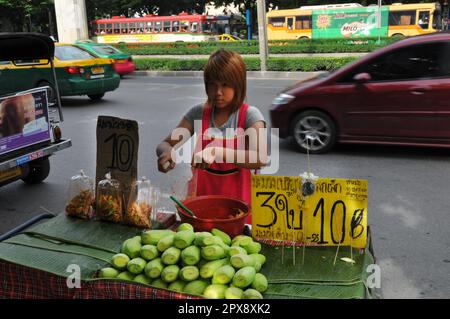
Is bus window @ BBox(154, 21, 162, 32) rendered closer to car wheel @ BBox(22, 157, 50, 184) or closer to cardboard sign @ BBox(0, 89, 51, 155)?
car wheel @ BBox(22, 157, 50, 184)

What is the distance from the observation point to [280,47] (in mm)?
25062

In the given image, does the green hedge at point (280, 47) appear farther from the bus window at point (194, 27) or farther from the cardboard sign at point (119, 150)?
the cardboard sign at point (119, 150)

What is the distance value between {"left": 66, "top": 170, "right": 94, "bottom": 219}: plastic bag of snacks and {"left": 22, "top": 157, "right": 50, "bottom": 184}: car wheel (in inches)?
143

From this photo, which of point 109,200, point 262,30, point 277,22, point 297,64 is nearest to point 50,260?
point 109,200

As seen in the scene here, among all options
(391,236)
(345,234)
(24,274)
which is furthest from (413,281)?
(24,274)

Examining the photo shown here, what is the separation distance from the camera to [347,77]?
6629 mm

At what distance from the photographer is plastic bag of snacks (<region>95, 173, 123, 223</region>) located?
8.06ft

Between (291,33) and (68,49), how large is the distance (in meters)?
24.0

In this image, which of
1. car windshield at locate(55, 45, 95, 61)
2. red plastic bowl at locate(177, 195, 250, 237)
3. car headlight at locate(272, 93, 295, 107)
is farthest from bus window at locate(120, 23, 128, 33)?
red plastic bowl at locate(177, 195, 250, 237)

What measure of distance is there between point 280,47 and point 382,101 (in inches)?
763

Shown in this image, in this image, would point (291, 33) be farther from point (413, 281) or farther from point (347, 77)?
point (413, 281)

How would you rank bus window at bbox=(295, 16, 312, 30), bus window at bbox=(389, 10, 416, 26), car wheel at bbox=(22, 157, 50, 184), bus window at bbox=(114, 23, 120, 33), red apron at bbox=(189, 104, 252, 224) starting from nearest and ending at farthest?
1. red apron at bbox=(189, 104, 252, 224)
2. car wheel at bbox=(22, 157, 50, 184)
3. bus window at bbox=(389, 10, 416, 26)
4. bus window at bbox=(295, 16, 312, 30)
5. bus window at bbox=(114, 23, 120, 33)
